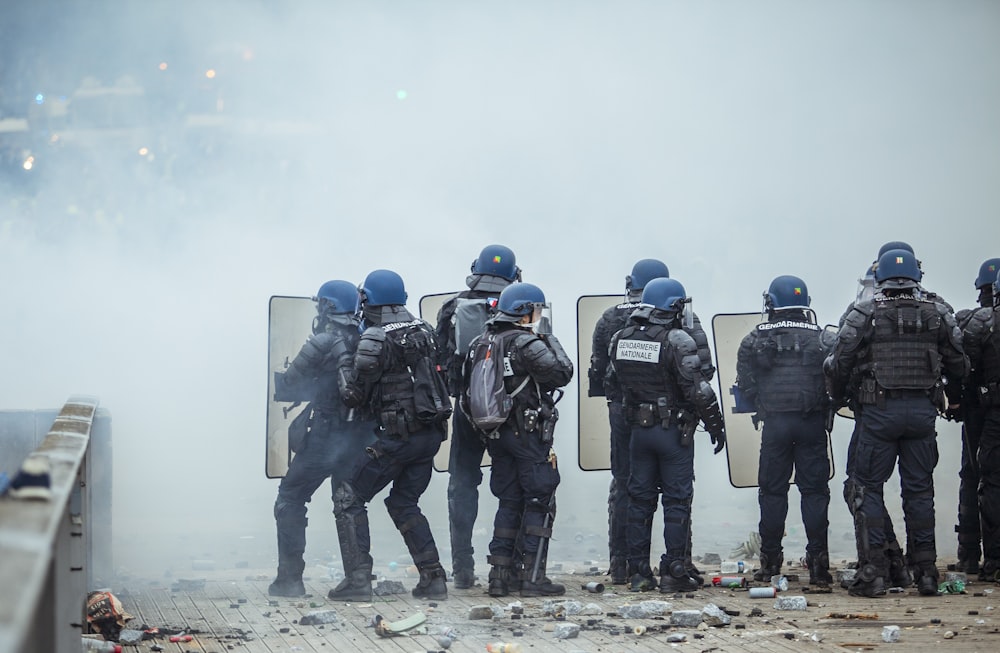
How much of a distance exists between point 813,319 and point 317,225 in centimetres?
662

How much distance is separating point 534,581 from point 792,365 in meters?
1.86

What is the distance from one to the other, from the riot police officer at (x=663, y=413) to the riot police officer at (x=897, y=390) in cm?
75

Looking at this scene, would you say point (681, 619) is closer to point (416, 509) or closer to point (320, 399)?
point (416, 509)

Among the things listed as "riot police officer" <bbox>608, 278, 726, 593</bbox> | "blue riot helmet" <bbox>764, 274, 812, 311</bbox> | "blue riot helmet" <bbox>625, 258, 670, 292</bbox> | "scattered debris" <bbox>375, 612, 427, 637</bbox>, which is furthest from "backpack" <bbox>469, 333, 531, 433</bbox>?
"blue riot helmet" <bbox>764, 274, 812, 311</bbox>

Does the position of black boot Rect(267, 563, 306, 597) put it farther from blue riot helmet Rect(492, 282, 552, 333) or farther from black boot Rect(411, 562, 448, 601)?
blue riot helmet Rect(492, 282, 552, 333)

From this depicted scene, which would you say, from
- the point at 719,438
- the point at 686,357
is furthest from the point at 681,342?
the point at 719,438

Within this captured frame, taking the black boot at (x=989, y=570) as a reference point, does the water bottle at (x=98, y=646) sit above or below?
below

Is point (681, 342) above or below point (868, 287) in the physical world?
below

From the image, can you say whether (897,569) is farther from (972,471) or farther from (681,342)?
(681,342)

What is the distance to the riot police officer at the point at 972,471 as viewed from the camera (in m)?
7.07

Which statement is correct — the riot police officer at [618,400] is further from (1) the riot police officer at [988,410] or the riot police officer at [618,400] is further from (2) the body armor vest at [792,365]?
(1) the riot police officer at [988,410]

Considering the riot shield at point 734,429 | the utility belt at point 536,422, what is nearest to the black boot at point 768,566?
the riot shield at point 734,429

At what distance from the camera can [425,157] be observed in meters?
13.2

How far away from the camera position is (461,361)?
689 cm
